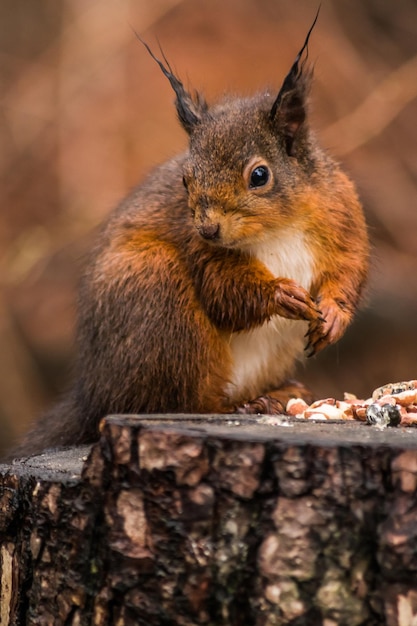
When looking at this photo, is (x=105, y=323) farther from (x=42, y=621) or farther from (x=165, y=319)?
(x=42, y=621)

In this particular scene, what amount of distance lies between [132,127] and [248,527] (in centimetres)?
359

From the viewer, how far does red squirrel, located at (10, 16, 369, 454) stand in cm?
261

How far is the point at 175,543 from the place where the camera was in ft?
6.07

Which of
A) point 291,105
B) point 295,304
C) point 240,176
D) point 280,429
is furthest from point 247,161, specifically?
point 280,429

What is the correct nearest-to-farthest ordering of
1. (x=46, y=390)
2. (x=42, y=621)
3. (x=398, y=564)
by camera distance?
(x=398, y=564) → (x=42, y=621) → (x=46, y=390)

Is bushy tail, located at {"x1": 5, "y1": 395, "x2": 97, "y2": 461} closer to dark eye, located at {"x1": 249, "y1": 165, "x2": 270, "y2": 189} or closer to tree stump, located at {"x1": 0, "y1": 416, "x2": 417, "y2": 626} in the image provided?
dark eye, located at {"x1": 249, "y1": 165, "x2": 270, "y2": 189}

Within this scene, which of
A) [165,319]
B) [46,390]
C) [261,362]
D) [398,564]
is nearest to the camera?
[398,564]

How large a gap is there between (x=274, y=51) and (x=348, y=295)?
2642mm

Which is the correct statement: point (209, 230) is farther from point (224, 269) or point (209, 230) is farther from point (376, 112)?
point (376, 112)

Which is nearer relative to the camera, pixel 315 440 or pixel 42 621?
pixel 315 440

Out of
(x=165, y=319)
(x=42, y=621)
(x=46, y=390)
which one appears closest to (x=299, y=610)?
(x=42, y=621)

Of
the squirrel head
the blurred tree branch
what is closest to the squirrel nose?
the squirrel head

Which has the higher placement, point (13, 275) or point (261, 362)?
point (13, 275)

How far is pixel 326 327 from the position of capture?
8.66 ft
